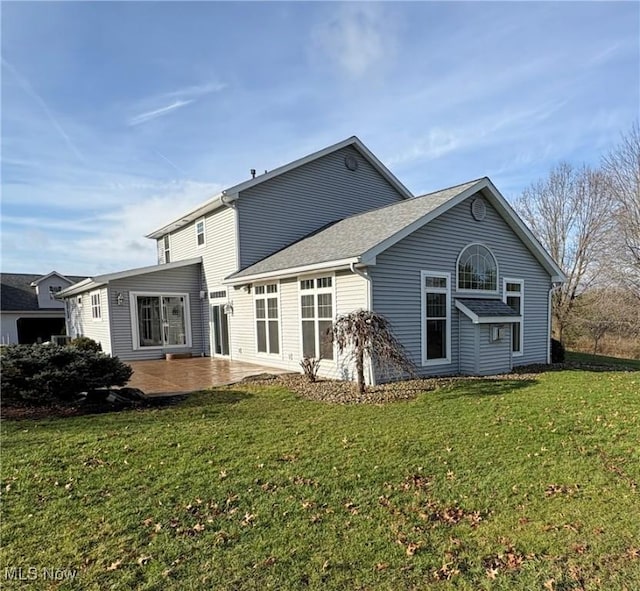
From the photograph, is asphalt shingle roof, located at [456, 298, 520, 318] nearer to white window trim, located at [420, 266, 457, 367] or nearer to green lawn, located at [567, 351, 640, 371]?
white window trim, located at [420, 266, 457, 367]

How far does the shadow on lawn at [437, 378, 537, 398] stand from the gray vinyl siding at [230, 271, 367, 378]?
244 cm

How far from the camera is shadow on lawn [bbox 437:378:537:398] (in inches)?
320

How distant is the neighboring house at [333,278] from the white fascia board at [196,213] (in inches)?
3.1

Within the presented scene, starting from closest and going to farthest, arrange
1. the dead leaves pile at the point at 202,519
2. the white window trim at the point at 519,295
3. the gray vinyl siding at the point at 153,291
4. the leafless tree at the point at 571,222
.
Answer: the dead leaves pile at the point at 202,519 → the white window trim at the point at 519,295 → the gray vinyl siding at the point at 153,291 → the leafless tree at the point at 571,222

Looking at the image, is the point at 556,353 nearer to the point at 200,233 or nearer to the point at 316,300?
the point at 316,300

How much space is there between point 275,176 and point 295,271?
5.53 meters

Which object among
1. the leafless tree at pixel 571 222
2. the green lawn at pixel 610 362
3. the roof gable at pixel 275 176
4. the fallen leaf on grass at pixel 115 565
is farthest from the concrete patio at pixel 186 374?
the leafless tree at pixel 571 222

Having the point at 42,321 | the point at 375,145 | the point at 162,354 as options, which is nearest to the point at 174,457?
the point at 162,354

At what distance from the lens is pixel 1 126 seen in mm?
7133

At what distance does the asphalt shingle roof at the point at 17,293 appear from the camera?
27.8 metres

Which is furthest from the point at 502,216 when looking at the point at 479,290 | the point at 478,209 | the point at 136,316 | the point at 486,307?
the point at 136,316

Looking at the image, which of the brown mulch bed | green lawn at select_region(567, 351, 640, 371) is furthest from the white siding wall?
green lawn at select_region(567, 351, 640, 371)

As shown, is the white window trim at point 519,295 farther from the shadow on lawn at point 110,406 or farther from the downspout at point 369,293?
the shadow on lawn at point 110,406

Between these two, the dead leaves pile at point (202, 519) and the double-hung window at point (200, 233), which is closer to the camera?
the dead leaves pile at point (202, 519)
